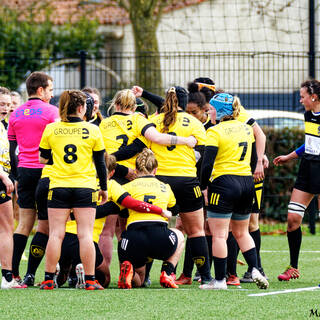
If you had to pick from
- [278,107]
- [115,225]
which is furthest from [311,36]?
[115,225]

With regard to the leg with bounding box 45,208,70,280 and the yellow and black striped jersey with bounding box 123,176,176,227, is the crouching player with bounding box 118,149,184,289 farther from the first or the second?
the leg with bounding box 45,208,70,280

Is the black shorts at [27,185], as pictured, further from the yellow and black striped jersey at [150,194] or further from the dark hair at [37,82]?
the yellow and black striped jersey at [150,194]

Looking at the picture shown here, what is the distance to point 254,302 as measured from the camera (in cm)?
655

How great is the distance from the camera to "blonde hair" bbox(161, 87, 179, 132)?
8023 millimetres

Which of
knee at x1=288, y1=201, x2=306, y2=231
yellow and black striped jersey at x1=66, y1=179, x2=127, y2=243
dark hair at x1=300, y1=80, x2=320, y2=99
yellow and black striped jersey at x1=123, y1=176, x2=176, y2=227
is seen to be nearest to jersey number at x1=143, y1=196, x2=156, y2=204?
yellow and black striped jersey at x1=123, y1=176, x2=176, y2=227

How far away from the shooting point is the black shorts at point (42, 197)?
7.57m

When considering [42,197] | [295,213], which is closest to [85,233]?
[42,197]

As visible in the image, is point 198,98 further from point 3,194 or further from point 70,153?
point 3,194

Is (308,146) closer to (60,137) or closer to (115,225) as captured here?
(115,225)

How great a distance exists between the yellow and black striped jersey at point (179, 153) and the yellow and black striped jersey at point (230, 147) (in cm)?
35

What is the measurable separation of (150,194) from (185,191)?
0.41 m

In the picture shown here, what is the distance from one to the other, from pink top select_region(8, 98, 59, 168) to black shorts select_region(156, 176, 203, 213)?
1216mm

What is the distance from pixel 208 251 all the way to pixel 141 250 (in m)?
1.10

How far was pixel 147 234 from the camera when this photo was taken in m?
7.63
